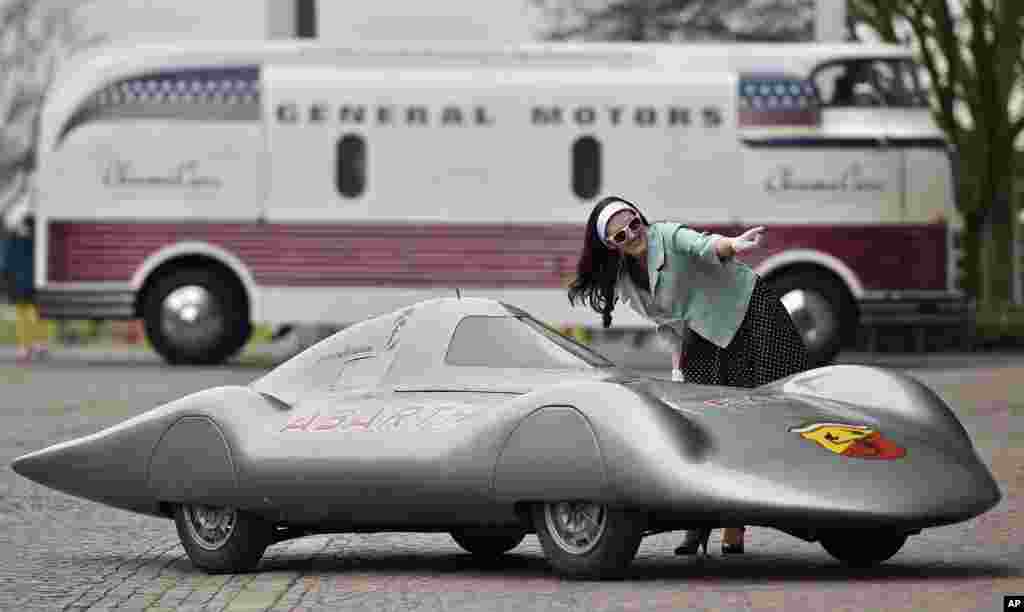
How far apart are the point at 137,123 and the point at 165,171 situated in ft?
1.88

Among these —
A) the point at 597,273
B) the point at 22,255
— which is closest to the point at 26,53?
the point at 22,255

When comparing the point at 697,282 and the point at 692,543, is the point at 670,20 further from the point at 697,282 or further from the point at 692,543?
the point at 692,543

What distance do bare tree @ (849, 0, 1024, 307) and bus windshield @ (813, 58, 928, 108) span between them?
321 inches

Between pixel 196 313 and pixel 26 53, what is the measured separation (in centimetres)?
4248

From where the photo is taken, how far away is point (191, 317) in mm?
25234

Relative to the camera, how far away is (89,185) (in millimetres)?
25219

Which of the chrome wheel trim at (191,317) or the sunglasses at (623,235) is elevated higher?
the sunglasses at (623,235)

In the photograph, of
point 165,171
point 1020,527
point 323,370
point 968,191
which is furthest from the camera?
point 968,191

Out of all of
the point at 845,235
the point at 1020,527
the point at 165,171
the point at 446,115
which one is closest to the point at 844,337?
the point at 845,235

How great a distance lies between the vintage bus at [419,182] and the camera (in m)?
25.1

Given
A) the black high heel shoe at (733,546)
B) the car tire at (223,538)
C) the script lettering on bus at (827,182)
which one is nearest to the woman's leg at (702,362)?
the black high heel shoe at (733,546)

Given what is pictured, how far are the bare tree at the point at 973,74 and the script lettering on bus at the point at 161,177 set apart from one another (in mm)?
12436

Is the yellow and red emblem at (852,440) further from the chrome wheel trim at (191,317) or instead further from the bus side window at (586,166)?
the chrome wheel trim at (191,317)

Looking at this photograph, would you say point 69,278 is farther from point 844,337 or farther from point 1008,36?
point 1008,36
